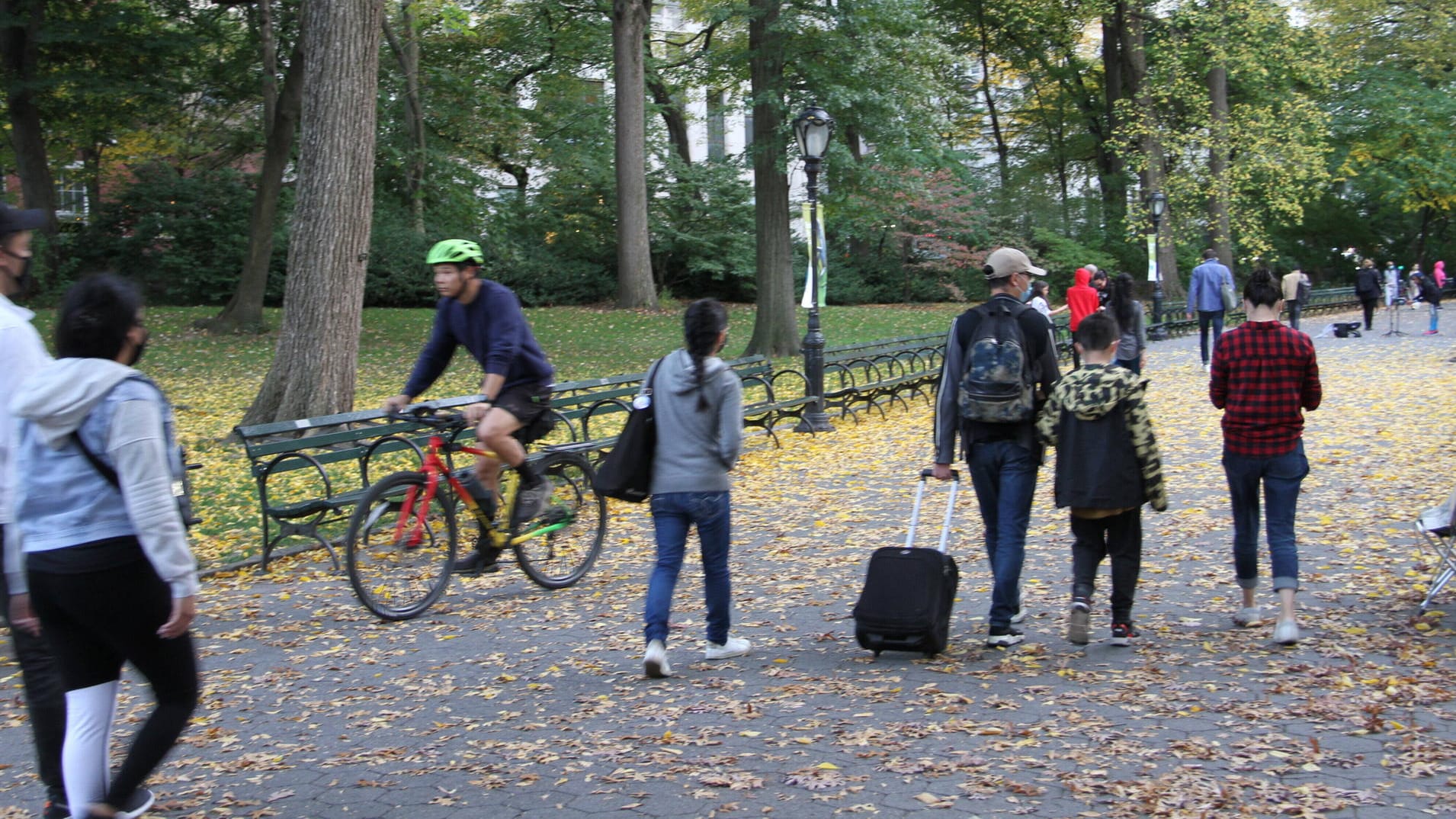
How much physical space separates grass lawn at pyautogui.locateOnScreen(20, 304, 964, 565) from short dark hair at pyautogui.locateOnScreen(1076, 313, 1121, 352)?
6.07 m

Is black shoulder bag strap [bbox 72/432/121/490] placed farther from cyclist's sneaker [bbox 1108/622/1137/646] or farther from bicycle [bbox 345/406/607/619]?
cyclist's sneaker [bbox 1108/622/1137/646]

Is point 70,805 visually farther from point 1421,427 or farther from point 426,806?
point 1421,427

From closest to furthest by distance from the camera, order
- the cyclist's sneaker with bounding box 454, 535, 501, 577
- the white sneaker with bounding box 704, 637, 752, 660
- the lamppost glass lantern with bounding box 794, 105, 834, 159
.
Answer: the white sneaker with bounding box 704, 637, 752, 660
the cyclist's sneaker with bounding box 454, 535, 501, 577
the lamppost glass lantern with bounding box 794, 105, 834, 159

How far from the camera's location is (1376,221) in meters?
45.4

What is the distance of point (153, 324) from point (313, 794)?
76.5 ft

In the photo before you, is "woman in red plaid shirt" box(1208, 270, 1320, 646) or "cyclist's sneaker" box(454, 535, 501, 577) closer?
"woman in red plaid shirt" box(1208, 270, 1320, 646)

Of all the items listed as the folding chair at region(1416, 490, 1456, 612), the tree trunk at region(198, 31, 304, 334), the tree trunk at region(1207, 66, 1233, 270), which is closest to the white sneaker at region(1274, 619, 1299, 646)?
the folding chair at region(1416, 490, 1456, 612)

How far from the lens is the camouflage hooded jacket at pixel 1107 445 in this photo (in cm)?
583

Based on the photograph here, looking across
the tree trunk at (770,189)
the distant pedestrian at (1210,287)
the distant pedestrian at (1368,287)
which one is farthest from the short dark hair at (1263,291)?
the distant pedestrian at (1368,287)

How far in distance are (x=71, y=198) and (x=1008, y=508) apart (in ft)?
Answer: 124

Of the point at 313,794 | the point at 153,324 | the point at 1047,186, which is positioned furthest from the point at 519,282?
the point at 313,794

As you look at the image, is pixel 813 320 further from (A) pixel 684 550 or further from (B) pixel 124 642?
Result: (B) pixel 124 642

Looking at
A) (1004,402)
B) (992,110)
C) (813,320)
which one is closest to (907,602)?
(1004,402)

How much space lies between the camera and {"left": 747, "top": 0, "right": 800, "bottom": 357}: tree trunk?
19812 mm
